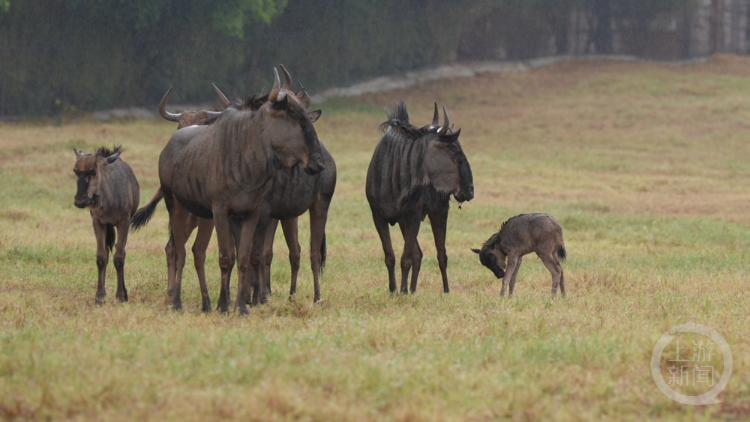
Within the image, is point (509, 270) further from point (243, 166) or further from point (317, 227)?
point (243, 166)

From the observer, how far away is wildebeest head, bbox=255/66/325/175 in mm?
7258

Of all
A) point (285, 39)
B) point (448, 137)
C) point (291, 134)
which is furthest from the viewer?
point (285, 39)

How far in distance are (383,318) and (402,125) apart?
2966 millimetres

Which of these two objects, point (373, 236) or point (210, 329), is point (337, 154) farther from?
point (210, 329)

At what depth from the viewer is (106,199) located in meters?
8.89

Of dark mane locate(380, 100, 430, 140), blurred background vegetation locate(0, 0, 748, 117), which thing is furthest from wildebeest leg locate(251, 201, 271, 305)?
blurred background vegetation locate(0, 0, 748, 117)

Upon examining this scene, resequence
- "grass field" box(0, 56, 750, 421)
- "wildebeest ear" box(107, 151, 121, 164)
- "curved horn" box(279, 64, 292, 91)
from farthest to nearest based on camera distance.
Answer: "wildebeest ear" box(107, 151, 121, 164), "curved horn" box(279, 64, 292, 91), "grass field" box(0, 56, 750, 421)

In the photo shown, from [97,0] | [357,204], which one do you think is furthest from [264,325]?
[97,0]

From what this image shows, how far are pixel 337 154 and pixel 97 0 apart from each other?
9553 mm

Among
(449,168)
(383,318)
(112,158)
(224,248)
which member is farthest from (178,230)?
(449,168)

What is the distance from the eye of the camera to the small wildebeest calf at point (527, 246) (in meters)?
9.38

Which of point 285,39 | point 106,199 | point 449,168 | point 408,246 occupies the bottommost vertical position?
point 408,246

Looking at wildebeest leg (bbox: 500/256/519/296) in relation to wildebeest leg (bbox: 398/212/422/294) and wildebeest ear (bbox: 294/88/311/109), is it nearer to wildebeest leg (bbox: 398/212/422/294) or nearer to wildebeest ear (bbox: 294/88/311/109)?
wildebeest leg (bbox: 398/212/422/294)

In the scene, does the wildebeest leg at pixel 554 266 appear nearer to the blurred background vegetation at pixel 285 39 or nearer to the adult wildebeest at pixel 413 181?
the adult wildebeest at pixel 413 181
